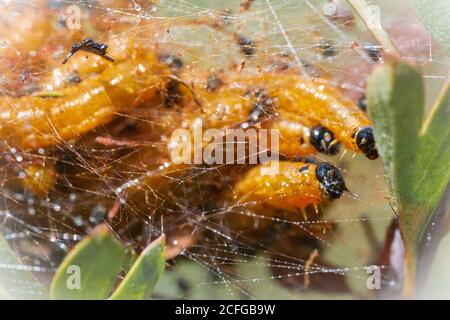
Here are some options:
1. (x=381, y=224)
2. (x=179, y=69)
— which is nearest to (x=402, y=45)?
(x=381, y=224)

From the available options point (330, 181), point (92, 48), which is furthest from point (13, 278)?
point (330, 181)

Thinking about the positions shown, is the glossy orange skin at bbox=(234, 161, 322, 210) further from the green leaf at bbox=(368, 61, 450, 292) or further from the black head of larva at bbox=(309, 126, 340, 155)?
the green leaf at bbox=(368, 61, 450, 292)

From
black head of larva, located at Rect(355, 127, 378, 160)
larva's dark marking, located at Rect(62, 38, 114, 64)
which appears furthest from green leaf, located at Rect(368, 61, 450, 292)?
larva's dark marking, located at Rect(62, 38, 114, 64)

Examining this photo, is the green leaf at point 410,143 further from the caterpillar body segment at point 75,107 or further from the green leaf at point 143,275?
the caterpillar body segment at point 75,107

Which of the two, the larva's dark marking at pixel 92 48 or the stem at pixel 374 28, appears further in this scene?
the larva's dark marking at pixel 92 48

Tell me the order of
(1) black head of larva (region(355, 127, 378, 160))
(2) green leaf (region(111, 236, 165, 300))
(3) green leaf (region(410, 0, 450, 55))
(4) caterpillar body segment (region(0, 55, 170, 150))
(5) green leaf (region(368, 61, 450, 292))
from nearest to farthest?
(5) green leaf (region(368, 61, 450, 292)) < (2) green leaf (region(111, 236, 165, 300)) < (3) green leaf (region(410, 0, 450, 55)) < (1) black head of larva (region(355, 127, 378, 160)) < (4) caterpillar body segment (region(0, 55, 170, 150))

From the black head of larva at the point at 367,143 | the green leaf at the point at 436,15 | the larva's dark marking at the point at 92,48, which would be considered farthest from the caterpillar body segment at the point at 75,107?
the green leaf at the point at 436,15
